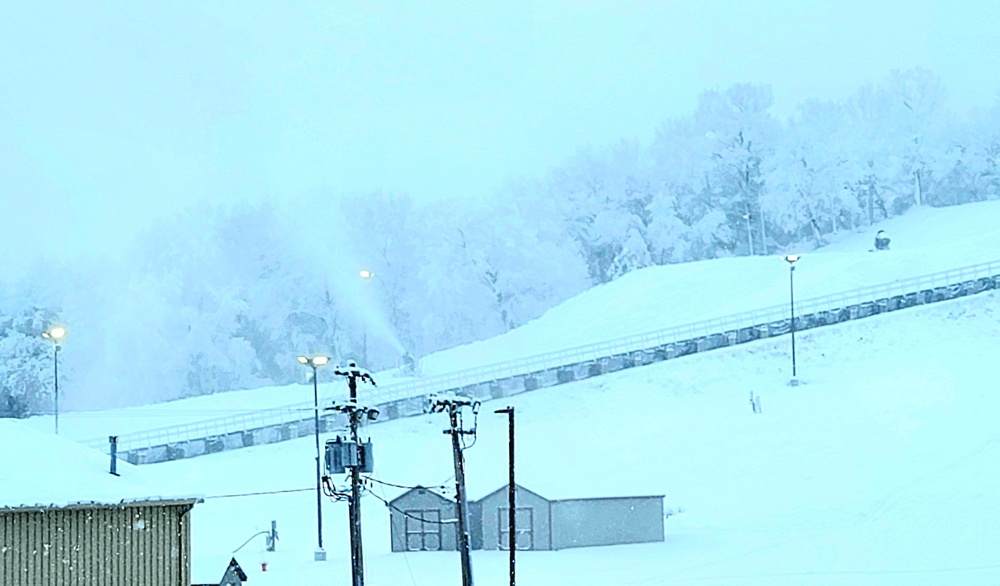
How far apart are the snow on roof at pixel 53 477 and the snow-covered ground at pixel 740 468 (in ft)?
26.2

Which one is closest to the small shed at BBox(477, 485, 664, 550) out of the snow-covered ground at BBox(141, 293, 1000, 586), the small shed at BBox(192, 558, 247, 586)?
the snow-covered ground at BBox(141, 293, 1000, 586)

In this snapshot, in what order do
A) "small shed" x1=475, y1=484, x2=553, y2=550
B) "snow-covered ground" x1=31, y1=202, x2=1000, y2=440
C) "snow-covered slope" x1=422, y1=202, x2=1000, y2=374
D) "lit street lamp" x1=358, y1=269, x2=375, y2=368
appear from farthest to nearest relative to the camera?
"lit street lamp" x1=358, y1=269, x2=375, y2=368 → "snow-covered slope" x1=422, y1=202, x2=1000, y2=374 → "snow-covered ground" x1=31, y1=202, x2=1000, y2=440 → "small shed" x1=475, y1=484, x2=553, y2=550

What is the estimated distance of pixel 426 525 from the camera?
40406 millimetres

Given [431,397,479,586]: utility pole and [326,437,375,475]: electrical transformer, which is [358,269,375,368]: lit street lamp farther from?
[326,437,375,475]: electrical transformer

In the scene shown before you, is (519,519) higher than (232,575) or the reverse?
higher

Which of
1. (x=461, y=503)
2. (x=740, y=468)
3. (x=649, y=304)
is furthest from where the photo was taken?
(x=649, y=304)

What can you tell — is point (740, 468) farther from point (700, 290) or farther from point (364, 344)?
point (364, 344)

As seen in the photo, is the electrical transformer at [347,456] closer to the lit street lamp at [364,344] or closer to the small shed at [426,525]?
the small shed at [426,525]

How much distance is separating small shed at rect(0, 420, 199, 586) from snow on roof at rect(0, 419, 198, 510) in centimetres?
1

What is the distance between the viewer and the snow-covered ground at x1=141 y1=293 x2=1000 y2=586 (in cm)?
3547

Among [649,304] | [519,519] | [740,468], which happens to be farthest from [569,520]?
[649,304]

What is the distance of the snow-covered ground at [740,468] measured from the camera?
35469 mm

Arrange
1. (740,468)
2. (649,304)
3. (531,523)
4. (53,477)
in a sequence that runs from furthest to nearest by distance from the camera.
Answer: (649,304) → (740,468) → (531,523) → (53,477)

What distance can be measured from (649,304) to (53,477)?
232 feet
